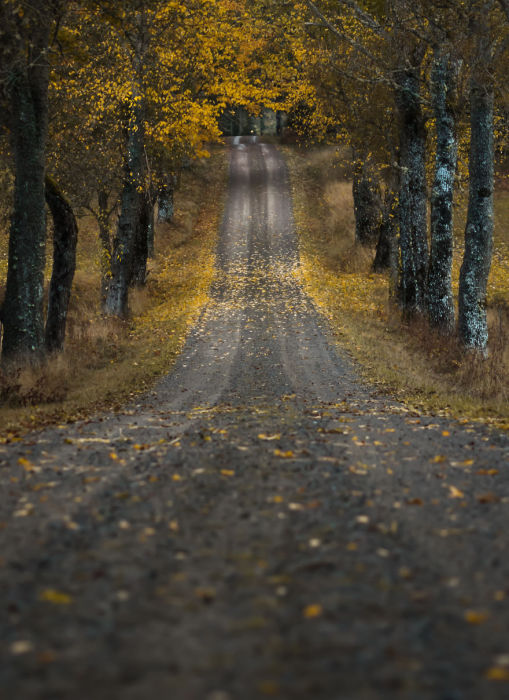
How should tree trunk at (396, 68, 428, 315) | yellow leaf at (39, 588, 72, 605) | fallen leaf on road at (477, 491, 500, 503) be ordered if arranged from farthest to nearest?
tree trunk at (396, 68, 428, 315) → fallen leaf on road at (477, 491, 500, 503) → yellow leaf at (39, 588, 72, 605)

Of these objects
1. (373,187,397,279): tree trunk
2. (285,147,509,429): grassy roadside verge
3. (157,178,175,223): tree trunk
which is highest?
(157,178,175,223): tree trunk

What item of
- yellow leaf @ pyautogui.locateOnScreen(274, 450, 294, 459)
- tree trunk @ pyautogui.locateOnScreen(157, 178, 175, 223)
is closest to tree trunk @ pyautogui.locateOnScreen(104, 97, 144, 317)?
tree trunk @ pyautogui.locateOnScreen(157, 178, 175, 223)

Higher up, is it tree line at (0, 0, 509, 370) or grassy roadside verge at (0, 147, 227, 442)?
tree line at (0, 0, 509, 370)

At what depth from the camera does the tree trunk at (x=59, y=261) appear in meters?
15.7

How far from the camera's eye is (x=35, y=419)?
10250 millimetres

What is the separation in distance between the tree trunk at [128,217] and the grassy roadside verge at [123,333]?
85cm

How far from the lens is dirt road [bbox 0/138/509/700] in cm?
310

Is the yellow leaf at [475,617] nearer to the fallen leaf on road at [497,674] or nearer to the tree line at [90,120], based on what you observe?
the fallen leaf on road at [497,674]

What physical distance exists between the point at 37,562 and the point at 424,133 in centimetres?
1845

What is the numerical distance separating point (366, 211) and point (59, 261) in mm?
19358

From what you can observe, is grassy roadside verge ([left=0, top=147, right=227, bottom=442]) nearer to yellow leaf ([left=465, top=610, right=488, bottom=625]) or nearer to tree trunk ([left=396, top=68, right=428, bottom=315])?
yellow leaf ([left=465, top=610, right=488, bottom=625])

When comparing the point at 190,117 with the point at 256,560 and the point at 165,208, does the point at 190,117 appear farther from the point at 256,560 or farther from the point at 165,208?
the point at 256,560

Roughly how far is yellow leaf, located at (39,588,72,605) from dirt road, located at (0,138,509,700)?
0.01 m

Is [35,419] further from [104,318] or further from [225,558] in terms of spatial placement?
[104,318]
